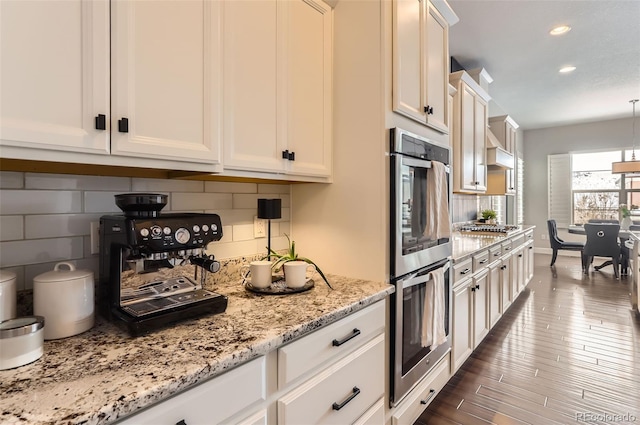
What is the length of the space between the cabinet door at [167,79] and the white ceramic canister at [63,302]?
397 mm

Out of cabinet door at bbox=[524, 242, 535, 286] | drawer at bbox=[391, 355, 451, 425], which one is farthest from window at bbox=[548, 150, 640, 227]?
drawer at bbox=[391, 355, 451, 425]

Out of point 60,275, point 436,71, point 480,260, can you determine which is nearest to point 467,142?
point 480,260

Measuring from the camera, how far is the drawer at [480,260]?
2.54m

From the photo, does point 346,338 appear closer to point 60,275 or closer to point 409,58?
point 60,275

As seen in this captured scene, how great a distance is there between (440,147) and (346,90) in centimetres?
69

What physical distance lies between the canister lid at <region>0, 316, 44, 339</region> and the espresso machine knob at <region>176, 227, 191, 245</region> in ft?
1.25

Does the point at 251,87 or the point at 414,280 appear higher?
the point at 251,87

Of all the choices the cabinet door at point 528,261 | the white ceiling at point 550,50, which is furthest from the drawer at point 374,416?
the cabinet door at point 528,261

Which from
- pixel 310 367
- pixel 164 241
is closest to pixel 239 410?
pixel 310 367

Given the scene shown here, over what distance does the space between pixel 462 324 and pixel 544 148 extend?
721 cm

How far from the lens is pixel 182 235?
1020 mm

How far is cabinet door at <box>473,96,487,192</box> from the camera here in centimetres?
358

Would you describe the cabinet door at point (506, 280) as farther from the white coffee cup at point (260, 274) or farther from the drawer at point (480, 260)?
the white coffee cup at point (260, 274)

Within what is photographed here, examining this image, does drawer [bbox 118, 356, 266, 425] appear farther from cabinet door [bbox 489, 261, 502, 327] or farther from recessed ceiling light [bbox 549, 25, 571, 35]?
recessed ceiling light [bbox 549, 25, 571, 35]
